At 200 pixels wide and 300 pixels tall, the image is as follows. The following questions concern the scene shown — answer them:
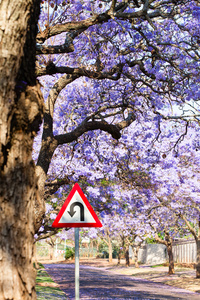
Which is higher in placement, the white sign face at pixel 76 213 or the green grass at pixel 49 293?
the white sign face at pixel 76 213

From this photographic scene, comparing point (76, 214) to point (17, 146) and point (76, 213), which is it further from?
point (17, 146)

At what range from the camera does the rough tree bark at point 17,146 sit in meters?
3.42

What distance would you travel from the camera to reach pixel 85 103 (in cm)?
1348

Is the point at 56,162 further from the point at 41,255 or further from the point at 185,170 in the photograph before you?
the point at 41,255

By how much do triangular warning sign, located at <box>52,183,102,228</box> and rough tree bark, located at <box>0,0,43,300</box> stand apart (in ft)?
8.16

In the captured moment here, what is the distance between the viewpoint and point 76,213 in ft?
20.6

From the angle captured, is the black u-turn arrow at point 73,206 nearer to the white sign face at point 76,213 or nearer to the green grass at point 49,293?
the white sign face at point 76,213

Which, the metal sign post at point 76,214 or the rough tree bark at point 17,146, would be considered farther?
the metal sign post at point 76,214

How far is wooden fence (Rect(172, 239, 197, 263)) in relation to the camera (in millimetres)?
30781

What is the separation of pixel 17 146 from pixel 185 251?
30.3 meters

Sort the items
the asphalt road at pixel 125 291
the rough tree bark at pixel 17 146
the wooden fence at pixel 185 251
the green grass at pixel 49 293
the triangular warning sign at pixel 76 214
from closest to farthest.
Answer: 1. the rough tree bark at pixel 17 146
2. the triangular warning sign at pixel 76 214
3. the green grass at pixel 49 293
4. the asphalt road at pixel 125 291
5. the wooden fence at pixel 185 251

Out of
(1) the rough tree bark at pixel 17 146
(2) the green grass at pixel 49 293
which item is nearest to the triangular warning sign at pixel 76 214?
(1) the rough tree bark at pixel 17 146

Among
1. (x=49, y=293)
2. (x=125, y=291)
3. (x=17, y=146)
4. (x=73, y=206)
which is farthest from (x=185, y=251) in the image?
(x=17, y=146)

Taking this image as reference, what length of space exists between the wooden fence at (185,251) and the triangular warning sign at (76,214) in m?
25.5
